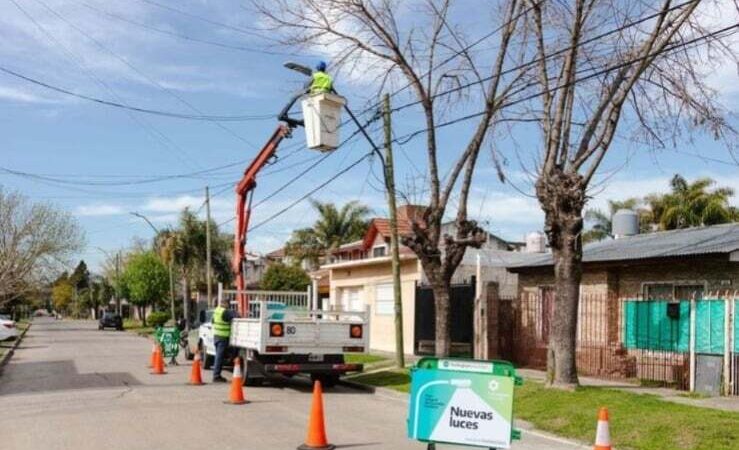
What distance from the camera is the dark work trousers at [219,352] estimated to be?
1770 cm

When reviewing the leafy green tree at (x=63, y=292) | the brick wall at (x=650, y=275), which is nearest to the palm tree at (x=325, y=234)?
the brick wall at (x=650, y=275)

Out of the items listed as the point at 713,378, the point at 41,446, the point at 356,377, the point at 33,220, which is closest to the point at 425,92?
the point at 356,377

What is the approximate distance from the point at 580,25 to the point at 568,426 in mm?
7088

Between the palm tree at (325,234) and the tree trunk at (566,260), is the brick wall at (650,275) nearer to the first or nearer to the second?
the tree trunk at (566,260)

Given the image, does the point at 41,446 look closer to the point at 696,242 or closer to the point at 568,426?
the point at 568,426

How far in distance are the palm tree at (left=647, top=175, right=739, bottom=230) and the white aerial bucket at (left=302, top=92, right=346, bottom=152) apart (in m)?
27.4

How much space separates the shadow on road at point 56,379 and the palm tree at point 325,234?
33774 millimetres

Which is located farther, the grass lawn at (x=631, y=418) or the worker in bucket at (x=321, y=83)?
the worker in bucket at (x=321, y=83)

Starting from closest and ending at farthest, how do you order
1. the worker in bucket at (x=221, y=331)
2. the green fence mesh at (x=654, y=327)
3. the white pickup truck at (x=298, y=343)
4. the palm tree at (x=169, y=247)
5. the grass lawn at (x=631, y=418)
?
the grass lawn at (x=631, y=418) → the white pickup truck at (x=298, y=343) → the green fence mesh at (x=654, y=327) → the worker in bucket at (x=221, y=331) → the palm tree at (x=169, y=247)

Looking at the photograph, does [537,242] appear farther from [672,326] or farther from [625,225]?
[672,326]

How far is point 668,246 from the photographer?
18.8 m

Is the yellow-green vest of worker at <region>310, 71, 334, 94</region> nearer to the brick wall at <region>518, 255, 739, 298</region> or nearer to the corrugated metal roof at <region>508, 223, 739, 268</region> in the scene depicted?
the corrugated metal roof at <region>508, 223, 739, 268</region>

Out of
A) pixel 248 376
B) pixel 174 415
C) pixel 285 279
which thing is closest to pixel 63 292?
pixel 285 279

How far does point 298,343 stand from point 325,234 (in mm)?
40268
